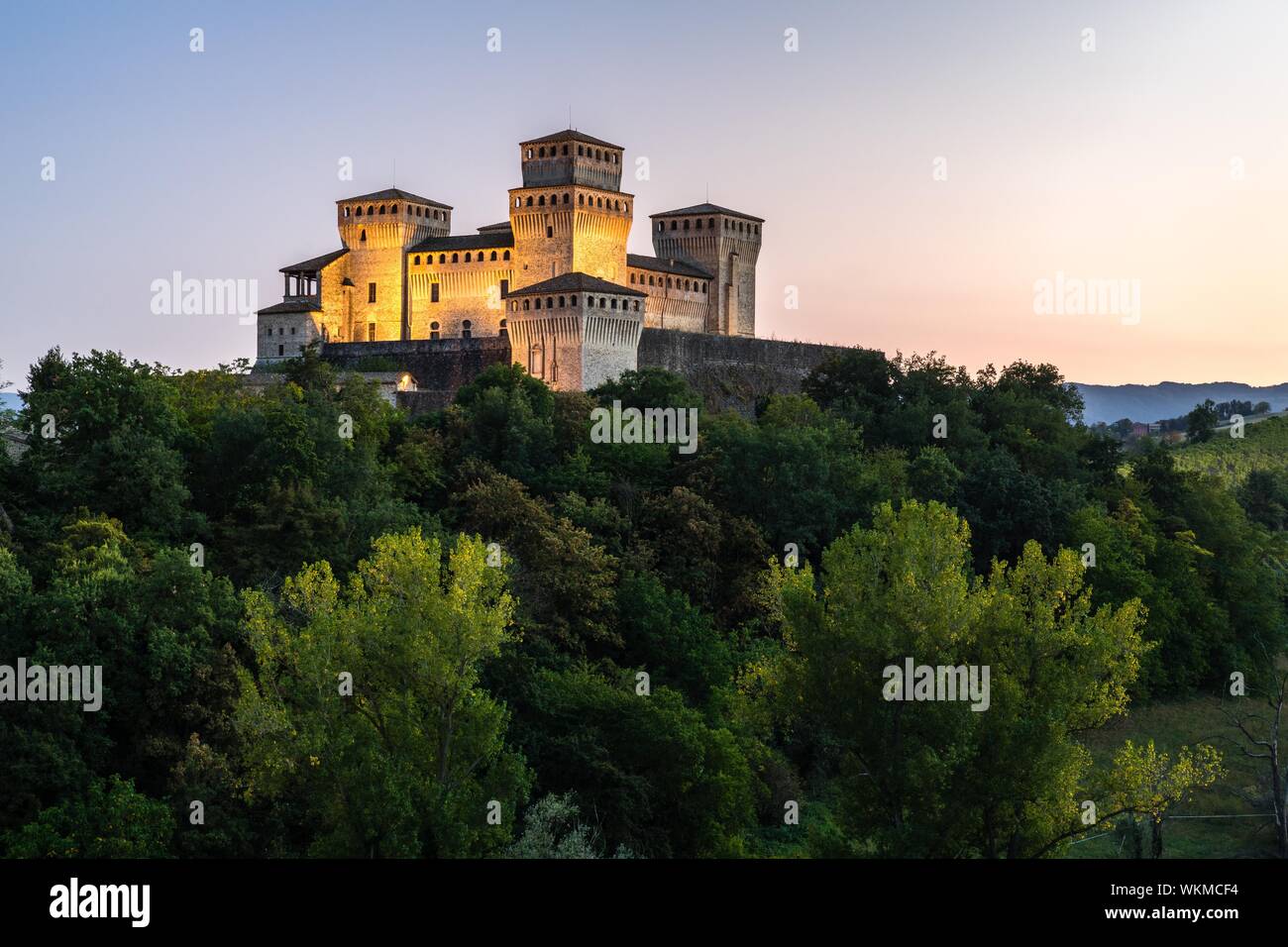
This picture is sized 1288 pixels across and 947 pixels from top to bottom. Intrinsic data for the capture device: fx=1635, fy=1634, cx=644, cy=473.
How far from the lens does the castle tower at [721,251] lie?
79.0 metres

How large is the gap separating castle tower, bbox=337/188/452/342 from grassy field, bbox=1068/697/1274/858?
123 feet

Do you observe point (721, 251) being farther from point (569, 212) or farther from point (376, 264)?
point (376, 264)

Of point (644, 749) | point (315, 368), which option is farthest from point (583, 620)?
point (315, 368)

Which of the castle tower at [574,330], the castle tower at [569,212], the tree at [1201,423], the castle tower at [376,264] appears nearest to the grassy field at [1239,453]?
the tree at [1201,423]

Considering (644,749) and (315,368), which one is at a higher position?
(315,368)

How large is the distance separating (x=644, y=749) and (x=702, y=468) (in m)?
17.5

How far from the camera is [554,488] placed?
4803 centimetres

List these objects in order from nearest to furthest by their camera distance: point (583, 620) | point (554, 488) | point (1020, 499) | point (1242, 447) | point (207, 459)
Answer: point (583, 620) < point (207, 459) < point (554, 488) < point (1020, 499) < point (1242, 447)

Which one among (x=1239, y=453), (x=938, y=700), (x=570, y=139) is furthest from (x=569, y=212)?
(x=938, y=700)

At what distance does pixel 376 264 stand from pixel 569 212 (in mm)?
9888

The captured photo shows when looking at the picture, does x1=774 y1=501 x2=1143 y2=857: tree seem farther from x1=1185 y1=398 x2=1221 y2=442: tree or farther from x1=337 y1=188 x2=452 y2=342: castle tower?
x1=1185 y1=398 x2=1221 y2=442: tree

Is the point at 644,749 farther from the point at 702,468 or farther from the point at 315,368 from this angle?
the point at 315,368

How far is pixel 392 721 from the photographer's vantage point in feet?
97.8
